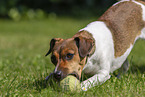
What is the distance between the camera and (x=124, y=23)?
5.07 meters

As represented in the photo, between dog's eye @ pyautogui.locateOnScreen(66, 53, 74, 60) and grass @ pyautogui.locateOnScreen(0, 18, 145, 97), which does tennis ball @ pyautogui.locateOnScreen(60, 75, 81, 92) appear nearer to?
grass @ pyautogui.locateOnScreen(0, 18, 145, 97)

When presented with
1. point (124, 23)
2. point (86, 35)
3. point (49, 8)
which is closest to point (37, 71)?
point (86, 35)

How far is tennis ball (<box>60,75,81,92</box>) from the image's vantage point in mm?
3873

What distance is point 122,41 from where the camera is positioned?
5.00 meters

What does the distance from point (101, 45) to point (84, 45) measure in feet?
2.02

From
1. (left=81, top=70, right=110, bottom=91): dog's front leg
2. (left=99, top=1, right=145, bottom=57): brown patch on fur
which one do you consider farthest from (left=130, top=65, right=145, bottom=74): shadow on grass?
(left=81, top=70, right=110, bottom=91): dog's front leg

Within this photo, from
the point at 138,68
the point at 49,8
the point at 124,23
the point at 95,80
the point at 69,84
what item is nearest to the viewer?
the point at 69,84

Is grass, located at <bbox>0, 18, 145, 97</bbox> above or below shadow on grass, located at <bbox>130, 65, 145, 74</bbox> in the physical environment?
above

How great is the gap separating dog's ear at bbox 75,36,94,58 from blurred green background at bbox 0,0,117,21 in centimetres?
1113

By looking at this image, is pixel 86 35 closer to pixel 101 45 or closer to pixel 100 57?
pixel 101 45

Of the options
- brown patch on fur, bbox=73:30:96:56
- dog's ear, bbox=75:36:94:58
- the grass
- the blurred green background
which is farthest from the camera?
the blurred green background

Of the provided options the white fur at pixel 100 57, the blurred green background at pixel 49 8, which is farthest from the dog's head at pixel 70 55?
the blurred green background at pixel 49 8

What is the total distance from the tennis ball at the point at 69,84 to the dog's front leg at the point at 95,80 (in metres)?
0.18

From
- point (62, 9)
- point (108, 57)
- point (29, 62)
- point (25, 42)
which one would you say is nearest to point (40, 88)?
point (108, 57)
